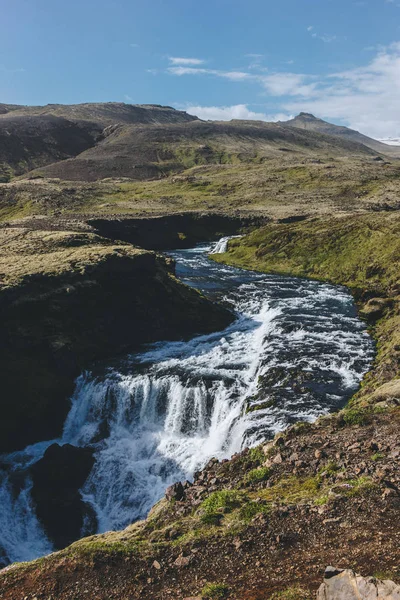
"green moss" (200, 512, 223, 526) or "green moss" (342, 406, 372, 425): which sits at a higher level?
"green moss" (342, 406, 372, 425)

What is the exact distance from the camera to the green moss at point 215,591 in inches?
559

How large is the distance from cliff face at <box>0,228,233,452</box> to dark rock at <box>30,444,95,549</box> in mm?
5072

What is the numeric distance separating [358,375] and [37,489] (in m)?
28.9

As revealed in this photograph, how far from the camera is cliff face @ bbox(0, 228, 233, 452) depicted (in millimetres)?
40719

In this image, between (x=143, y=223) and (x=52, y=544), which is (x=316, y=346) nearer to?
(x=52, y=544)

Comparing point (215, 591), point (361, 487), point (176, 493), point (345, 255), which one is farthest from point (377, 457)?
point (345, 255)

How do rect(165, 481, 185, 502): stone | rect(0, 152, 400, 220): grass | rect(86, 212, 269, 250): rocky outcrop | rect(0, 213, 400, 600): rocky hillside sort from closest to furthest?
rect(0, 213, 400, 600): rocky hillside, rect(165, 481, 185, 502): stone, rect(86, 212, 269, 250): rocky outcrop, rect(0, 152, 400, 220): grass

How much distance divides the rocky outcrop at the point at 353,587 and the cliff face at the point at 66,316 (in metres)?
32.6

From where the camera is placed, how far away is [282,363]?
42.6 metres

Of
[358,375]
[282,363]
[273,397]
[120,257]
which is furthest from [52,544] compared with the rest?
[120,257]

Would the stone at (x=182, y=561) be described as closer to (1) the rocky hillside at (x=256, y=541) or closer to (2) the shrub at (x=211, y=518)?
(1) the rocky hillside at (x=256, y=541)

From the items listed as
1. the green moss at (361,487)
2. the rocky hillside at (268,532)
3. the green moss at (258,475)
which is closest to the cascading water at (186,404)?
the rocky hillside at (268,532)

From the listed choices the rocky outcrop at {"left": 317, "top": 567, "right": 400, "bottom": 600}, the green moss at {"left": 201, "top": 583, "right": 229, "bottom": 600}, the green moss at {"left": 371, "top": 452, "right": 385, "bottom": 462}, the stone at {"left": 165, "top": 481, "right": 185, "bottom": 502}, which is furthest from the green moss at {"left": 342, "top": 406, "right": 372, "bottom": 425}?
the green moss at {"left": 201, "top": 583, "right": 229, "bottom": 600}

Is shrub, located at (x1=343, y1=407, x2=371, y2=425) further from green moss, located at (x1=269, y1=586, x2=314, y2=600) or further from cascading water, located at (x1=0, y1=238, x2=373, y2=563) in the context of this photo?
green moss, located at (x1=269, y1=586, x2=314, y2=600)
